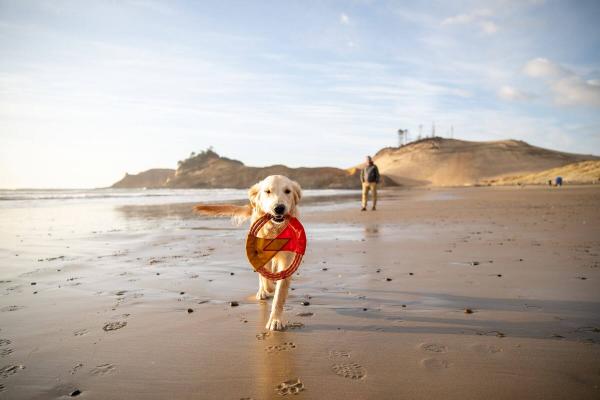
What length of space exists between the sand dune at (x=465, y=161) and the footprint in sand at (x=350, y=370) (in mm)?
91158

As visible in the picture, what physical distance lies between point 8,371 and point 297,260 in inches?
99.0

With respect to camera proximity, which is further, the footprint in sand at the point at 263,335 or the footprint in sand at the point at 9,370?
the footprint in sand at the point at 263,335

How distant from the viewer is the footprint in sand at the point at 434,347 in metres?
2.82

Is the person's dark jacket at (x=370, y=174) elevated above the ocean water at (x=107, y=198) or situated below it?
above

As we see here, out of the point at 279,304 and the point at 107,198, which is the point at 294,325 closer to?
the point at 279,304

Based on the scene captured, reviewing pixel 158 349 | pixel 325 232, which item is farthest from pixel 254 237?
pixel 325 232

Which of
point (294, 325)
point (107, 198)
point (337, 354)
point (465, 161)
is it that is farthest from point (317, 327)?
point (465, 161)

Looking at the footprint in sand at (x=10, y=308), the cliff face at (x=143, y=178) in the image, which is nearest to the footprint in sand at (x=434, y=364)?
the footprint in sand at (x=10, y=308)

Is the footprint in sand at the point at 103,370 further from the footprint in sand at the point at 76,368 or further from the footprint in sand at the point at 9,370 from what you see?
the footprint in sand at the point at 9,370

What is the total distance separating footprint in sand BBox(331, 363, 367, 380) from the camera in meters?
2.46

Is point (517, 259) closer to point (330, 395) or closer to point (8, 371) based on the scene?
point (330, 395)

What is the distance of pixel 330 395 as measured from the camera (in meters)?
2.25

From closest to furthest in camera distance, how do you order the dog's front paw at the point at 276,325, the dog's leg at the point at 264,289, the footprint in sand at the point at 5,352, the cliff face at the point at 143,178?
1. the footprint in sand at the point at 5,352
2. the dog's front paw at the point at 276,325
3. the dog's leg at the point at 264,289
4. the cliff face at the point at 143,178

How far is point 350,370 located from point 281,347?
683 mm
